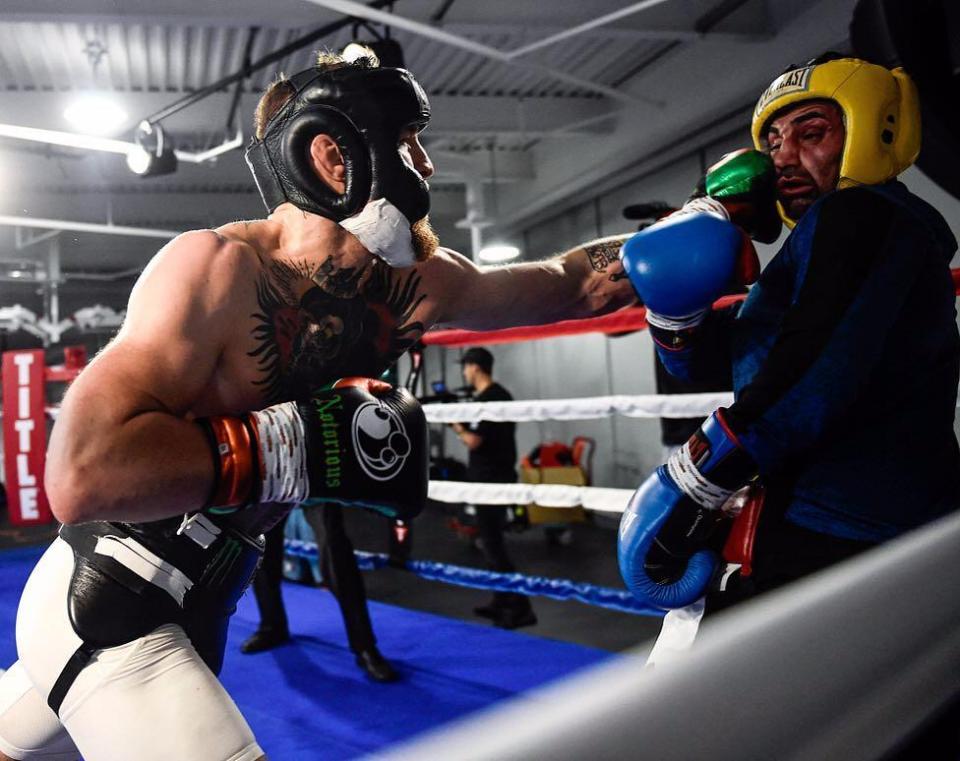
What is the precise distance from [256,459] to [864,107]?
101cm

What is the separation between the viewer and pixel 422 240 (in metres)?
1.17

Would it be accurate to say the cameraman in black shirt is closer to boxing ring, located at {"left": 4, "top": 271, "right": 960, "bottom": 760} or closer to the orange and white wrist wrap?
the orange and white wrist wrap

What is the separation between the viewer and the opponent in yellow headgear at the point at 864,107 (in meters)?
1.16

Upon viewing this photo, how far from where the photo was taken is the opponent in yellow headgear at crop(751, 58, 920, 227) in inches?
45.6

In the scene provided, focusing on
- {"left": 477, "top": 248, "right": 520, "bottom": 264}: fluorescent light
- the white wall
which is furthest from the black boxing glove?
{"left": 477, "top": 248, "right": 520, "bottom": 264}: fluorescent light

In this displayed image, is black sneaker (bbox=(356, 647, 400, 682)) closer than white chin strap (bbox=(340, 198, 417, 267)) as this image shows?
No

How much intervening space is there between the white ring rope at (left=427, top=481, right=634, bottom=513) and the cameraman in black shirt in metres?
0.55

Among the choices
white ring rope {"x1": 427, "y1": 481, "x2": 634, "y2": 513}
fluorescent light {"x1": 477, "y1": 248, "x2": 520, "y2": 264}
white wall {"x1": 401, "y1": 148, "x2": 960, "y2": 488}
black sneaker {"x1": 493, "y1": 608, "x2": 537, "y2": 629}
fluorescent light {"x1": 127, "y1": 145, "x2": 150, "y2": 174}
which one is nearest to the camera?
fluorescent light {"x1": 127, "y1": 145, "x2": 150, "y2": 174}

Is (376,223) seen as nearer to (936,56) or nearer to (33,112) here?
(936,56)

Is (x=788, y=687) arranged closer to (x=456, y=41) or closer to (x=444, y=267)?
(x=444, y=267)

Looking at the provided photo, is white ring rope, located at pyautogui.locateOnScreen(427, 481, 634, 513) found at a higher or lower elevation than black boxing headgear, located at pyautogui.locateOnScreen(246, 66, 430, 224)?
lower

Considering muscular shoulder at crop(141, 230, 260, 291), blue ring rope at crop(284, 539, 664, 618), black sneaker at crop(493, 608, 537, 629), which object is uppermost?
muscular shoulder at crop(141, 230, 260, 291)

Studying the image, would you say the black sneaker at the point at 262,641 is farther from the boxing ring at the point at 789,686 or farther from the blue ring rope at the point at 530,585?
the boxing ring at the point at 789,686

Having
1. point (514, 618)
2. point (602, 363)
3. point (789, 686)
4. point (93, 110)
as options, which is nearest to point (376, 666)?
point (514, 618)
